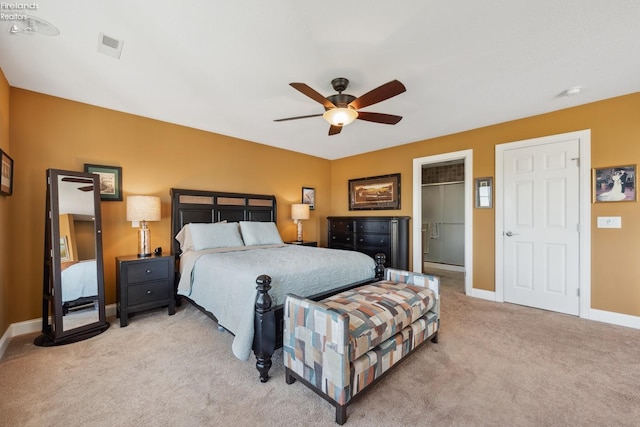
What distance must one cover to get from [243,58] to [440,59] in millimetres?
1709

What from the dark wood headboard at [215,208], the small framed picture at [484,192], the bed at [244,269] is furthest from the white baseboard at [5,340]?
the small framed picture at [484,192]

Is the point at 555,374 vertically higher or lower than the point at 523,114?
lower

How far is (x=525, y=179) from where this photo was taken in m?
3.60

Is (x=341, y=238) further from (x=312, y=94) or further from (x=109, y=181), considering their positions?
(x=109, y=181)

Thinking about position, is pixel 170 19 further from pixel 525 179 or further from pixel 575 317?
pixel 575 317

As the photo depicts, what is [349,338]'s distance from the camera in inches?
63.2

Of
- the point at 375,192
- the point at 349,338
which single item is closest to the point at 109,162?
the point at 349,338

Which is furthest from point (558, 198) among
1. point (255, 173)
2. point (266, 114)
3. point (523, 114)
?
point (255, 173)

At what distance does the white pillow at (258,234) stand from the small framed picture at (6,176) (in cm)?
239

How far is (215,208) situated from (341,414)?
3402mm

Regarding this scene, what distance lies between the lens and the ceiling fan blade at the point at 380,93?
2.12 metres

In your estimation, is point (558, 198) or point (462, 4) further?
point (558, 198)

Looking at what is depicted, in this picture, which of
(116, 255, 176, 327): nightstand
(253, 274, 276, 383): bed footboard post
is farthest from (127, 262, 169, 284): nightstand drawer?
(253, 274, 276, 383): bed footboard post

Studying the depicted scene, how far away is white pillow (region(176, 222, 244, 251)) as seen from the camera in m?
3.44
